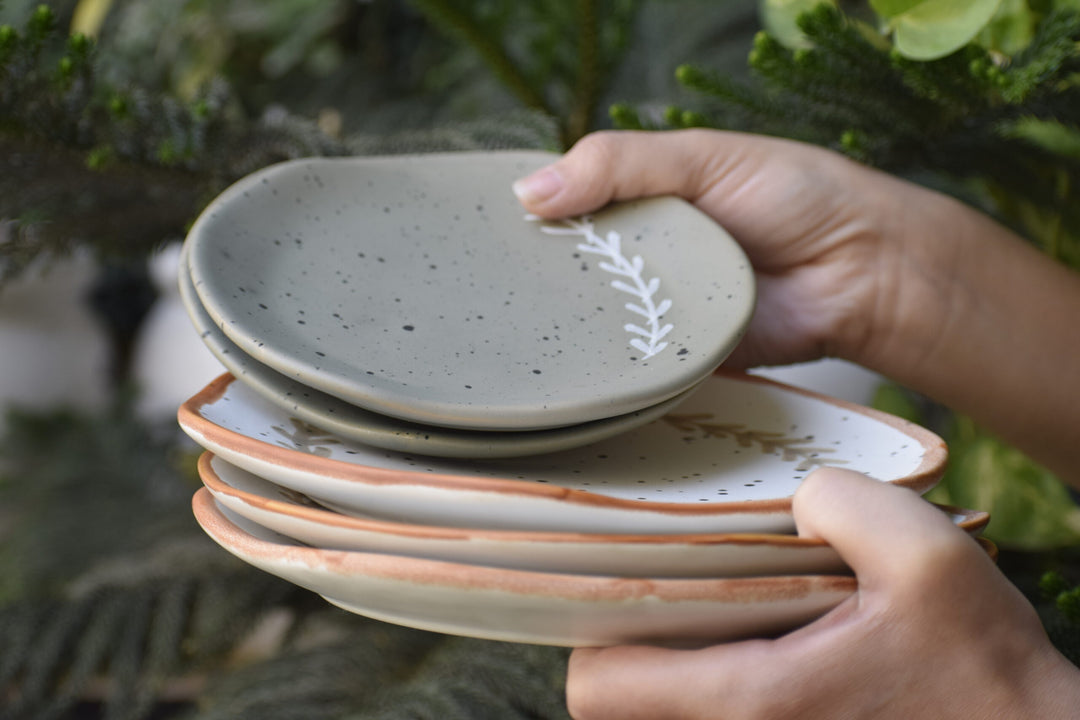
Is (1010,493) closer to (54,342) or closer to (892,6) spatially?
(892,6)

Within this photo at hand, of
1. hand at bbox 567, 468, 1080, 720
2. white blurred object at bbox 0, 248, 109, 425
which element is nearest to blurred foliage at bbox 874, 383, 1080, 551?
hand at bbox 567, 468, 1080, 720

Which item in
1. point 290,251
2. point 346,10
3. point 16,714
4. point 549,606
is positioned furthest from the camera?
point 346,10

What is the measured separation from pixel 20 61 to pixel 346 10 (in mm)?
604

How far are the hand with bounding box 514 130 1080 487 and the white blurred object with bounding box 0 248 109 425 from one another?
0.97 m

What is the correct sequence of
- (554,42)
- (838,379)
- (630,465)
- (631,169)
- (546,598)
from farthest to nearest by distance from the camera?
(838,379) → (554,42) → (631,169) → (630,465) → (546,598)

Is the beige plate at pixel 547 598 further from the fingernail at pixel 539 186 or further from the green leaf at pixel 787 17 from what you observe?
the green leaf at pixel 787 17

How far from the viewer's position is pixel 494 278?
42 cm

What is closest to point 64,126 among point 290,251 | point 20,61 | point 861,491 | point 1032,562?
point 20,61

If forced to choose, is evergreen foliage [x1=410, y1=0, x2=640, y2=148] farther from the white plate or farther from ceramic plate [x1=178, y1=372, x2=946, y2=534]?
the white plate

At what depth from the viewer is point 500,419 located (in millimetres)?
309

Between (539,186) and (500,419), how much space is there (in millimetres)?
197

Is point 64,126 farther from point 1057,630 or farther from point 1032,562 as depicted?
point 1032,562

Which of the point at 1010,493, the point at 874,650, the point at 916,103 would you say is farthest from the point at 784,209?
the point at 1010,493

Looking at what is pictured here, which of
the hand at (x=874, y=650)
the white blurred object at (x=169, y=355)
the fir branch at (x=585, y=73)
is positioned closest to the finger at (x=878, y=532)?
the hand at (x=874, y=650)
